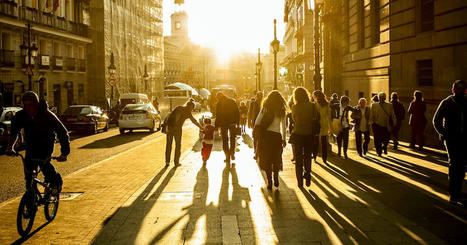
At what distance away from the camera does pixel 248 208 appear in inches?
287

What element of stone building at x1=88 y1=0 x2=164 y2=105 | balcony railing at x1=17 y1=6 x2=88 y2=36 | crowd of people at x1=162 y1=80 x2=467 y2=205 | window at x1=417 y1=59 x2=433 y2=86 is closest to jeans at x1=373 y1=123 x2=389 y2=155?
crowd of people at x1=162 y1=80 x2=467 y2=205

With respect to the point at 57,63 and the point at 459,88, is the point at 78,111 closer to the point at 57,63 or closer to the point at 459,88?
the point at 57,63

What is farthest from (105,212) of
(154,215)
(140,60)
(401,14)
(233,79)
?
(233,79)

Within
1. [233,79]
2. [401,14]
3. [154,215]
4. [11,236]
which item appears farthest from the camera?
[233,79]

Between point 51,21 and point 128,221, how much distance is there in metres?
38.1

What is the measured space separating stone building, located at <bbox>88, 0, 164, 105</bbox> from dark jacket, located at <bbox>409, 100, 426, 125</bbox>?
26.7 metres

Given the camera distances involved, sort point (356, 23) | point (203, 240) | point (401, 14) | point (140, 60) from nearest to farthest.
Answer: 1. point (203, 240)
2. point (401, 14)
3. point (356, 23)
4. point (140, 60)

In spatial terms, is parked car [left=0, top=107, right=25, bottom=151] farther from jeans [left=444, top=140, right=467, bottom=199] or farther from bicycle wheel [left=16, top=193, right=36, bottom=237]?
jeans [left=444, top=140, right=467, bottom=199]

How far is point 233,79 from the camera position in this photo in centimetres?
16500

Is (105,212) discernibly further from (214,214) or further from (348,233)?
(348,233)

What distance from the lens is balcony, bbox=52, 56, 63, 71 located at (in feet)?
137

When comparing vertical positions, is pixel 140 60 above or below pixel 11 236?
above

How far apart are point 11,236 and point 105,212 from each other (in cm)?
134

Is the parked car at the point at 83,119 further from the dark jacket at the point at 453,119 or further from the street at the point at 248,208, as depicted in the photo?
the dark jacket at the point at 453,119
